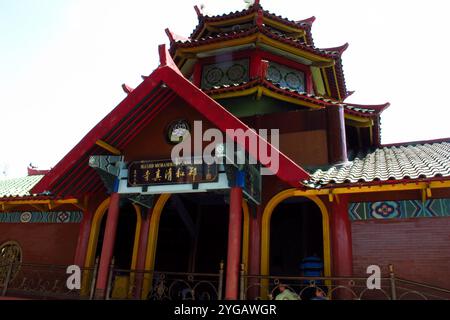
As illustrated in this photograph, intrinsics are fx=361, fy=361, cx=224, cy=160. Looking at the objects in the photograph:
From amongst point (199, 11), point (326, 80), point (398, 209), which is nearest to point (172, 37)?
point (199, 11)

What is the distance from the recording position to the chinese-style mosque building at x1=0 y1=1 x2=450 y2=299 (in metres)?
6.86

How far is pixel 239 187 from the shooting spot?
22.4 feet

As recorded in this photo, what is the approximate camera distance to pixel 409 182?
6215 mm

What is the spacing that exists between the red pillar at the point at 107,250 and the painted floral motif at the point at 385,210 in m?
5.33

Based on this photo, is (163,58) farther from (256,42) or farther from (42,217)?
(42,217)

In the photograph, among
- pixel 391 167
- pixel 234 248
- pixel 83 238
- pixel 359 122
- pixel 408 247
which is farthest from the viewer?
pixel 359 122

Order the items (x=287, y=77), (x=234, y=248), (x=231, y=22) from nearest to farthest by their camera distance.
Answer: (x=234, y=248) → (x=287, y=77) → (x=231, y=22)

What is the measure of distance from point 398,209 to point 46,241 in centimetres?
933

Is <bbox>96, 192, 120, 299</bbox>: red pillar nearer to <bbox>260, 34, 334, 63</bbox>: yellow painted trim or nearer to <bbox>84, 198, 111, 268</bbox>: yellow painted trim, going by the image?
<bbox>84, 198, 111, 268</bbox>: yellow painted trim

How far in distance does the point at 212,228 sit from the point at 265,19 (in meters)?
7.62

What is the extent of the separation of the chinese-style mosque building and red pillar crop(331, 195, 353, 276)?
0.09 ft

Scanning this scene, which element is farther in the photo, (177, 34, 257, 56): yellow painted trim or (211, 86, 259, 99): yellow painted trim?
(177, 34, 257, 56): yellow painted trim

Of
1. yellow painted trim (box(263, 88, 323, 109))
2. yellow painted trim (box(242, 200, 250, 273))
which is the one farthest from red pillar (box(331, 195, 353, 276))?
yellow painted trim (box(263, 88, 323, 109))
